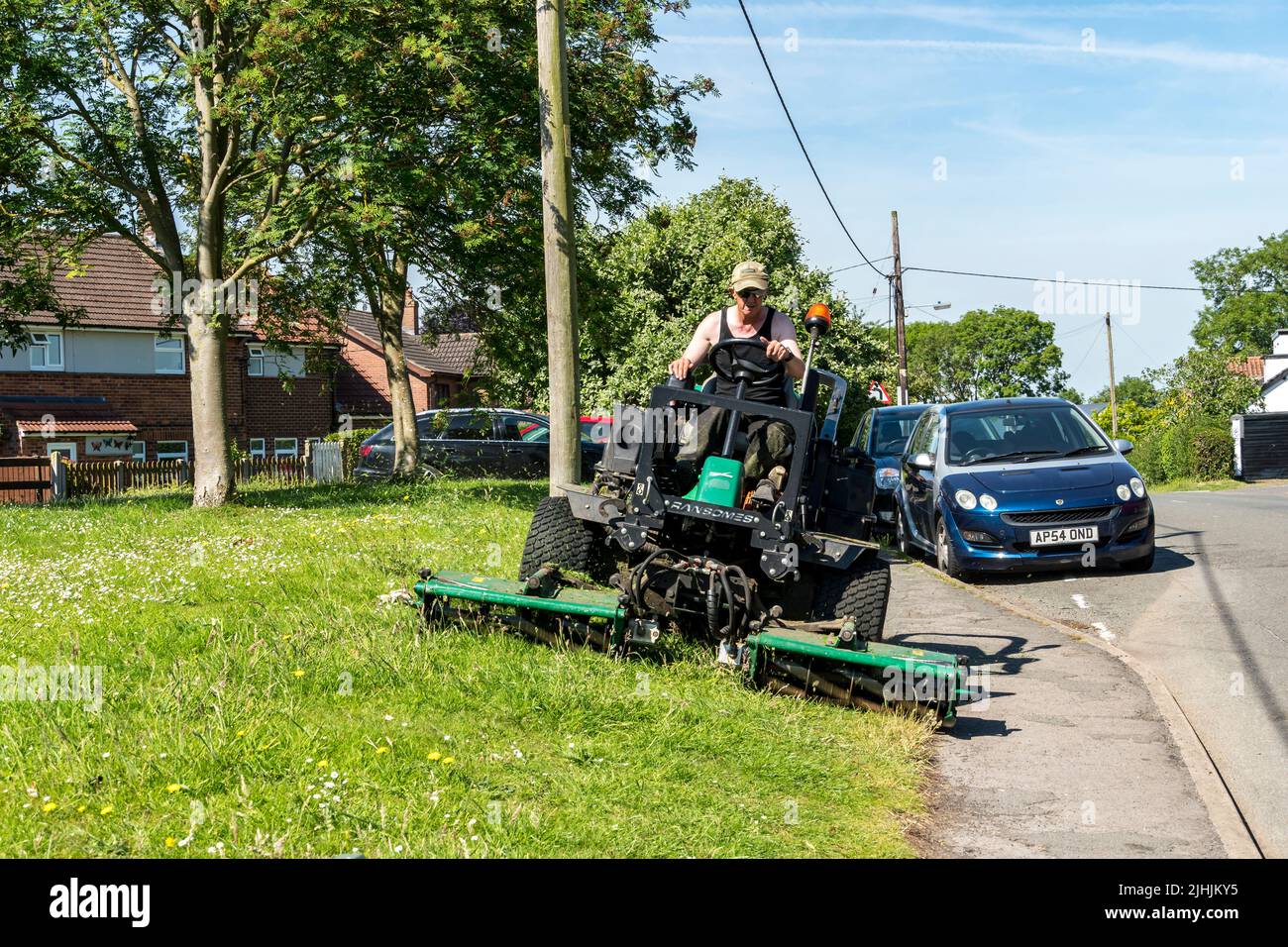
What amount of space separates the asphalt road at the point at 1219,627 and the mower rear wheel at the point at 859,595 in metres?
1.72

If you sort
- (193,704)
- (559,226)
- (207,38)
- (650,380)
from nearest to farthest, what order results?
1. (193,704)
2. (559,226)
3. (207,38)
4. (650,380)

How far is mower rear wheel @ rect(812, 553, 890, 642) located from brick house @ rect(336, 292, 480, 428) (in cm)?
3552

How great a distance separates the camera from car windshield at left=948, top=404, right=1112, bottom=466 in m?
12.3

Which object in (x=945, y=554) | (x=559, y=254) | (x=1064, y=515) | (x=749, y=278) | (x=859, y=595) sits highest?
(x=559, y=254)

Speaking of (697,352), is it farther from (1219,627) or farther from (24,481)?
(24,481)

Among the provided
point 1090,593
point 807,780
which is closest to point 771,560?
point 807,780

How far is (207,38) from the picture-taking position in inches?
659

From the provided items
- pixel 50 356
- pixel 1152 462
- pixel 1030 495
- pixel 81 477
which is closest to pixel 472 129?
pixel 1030 495

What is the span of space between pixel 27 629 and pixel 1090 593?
27.0ft

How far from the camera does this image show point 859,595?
718 cm

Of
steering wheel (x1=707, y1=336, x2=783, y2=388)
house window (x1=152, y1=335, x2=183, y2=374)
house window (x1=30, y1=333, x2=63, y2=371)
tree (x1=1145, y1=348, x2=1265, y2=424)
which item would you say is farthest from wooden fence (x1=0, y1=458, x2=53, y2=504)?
tree (x1=1145, y1=348, x2=1265, y2=424)

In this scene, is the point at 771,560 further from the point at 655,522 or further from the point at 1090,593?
the point at 1090,593

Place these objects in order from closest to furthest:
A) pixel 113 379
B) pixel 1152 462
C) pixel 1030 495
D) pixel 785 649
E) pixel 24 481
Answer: pixel 785 649
pixel 1030 495
pixel 24 481
pixel 113 379
pixel 1152 462

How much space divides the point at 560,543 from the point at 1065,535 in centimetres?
550
